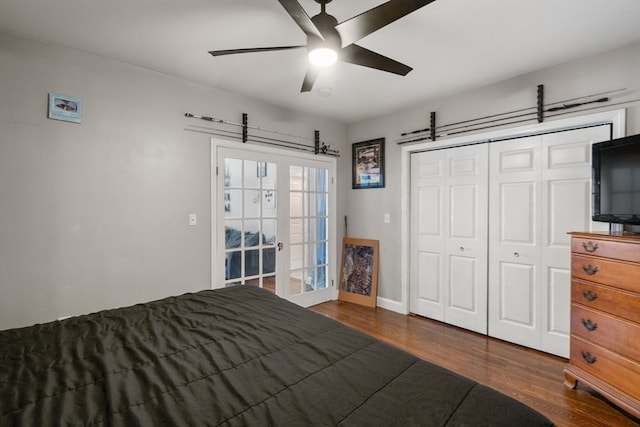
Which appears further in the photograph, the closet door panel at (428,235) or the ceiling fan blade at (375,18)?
the closet door panel at (428,235)

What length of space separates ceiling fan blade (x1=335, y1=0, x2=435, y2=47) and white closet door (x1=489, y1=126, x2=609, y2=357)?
206cm

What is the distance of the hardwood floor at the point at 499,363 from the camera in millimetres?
1851

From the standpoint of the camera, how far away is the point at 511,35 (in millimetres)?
2055

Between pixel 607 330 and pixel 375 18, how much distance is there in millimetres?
2319

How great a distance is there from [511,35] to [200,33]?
216 cm

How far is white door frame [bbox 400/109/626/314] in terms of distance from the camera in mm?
2270

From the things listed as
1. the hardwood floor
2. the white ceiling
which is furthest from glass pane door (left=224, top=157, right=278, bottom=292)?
the hardwood floor

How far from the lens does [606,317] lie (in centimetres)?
187

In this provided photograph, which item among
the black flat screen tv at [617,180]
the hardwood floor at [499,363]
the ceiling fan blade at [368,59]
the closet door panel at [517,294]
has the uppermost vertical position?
the ceiling fan blade at [368,59]

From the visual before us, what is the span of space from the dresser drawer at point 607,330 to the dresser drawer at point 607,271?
0.69 ft

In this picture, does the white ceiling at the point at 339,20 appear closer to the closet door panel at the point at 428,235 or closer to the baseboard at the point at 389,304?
the closet door panel at the point at 428,235

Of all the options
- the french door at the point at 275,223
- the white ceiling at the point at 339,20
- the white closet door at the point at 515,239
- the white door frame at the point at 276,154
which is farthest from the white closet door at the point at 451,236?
the french door at the point at 275,223

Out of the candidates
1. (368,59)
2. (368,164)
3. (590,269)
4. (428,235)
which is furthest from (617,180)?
(368,164)

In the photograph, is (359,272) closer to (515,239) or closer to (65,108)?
(515,239)
